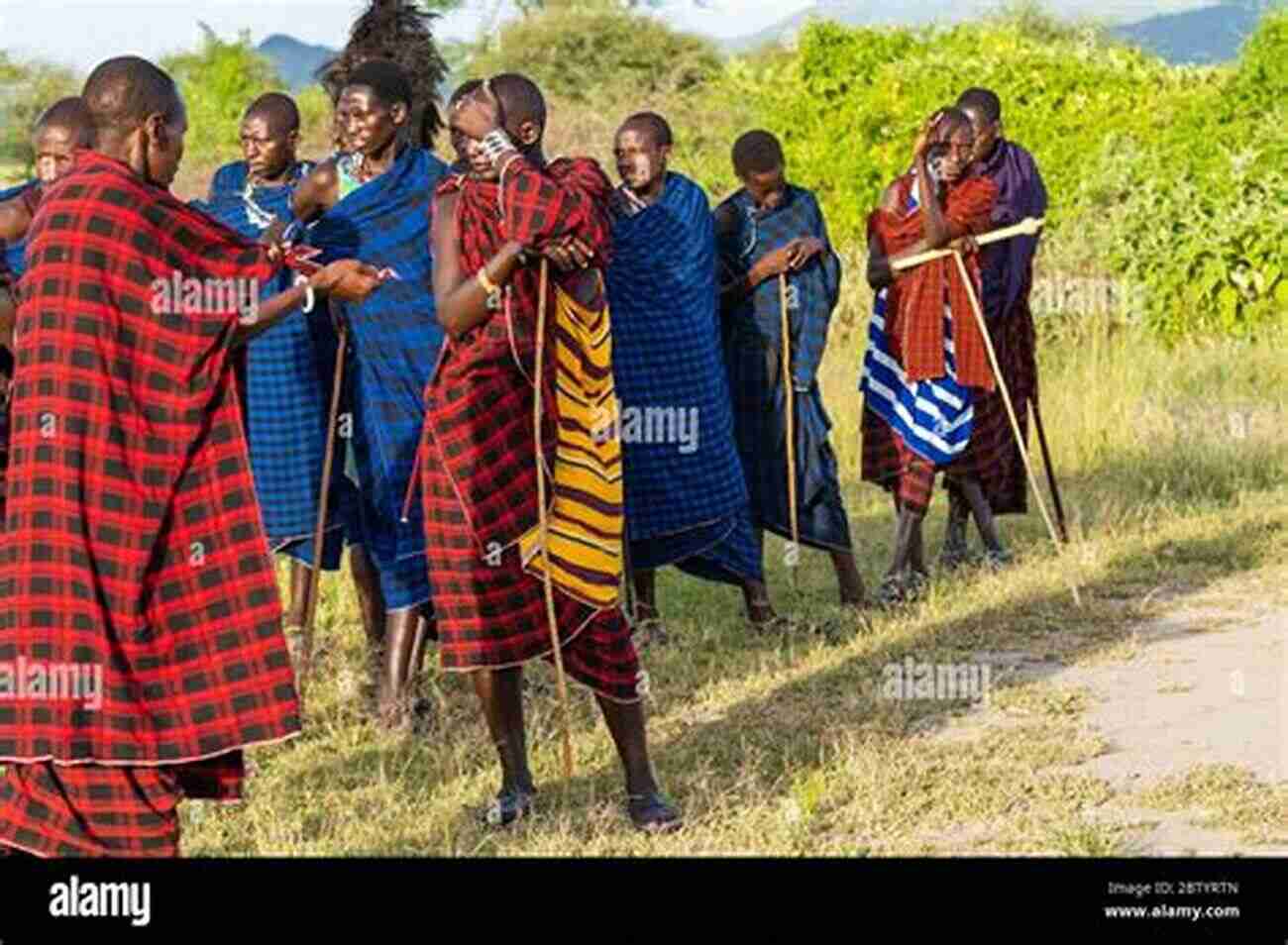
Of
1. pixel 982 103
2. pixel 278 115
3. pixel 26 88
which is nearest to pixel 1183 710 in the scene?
pixel 982 103

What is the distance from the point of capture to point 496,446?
6.42 meters

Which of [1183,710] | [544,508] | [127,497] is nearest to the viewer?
[127,497]

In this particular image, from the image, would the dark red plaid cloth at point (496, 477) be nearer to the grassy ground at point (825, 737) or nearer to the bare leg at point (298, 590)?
the grassy ground at point (825, 737)

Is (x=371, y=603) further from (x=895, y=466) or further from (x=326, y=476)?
(x=895, y=466)

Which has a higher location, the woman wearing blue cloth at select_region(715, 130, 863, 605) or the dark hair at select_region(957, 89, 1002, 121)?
the dark hair at select_region(957, 89, 1002, 121)

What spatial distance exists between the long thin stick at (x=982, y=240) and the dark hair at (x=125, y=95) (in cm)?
433

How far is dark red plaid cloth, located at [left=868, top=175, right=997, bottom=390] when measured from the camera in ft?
31.0

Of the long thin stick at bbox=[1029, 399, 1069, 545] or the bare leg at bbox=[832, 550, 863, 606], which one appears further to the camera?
the long thin stick at bbox=[1029, 399, 1069, 545]

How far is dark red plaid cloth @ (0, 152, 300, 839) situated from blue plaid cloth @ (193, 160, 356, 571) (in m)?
2.69

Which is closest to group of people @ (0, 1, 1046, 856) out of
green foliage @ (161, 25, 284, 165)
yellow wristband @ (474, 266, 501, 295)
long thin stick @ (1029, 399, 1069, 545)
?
yellow wristband @ (474, 266, 501, 295)

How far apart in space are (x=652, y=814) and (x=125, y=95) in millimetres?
2181

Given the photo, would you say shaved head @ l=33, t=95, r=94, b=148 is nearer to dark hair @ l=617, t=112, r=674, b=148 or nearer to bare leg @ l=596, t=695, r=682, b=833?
bare leg @ l=596, t=695, r=682, b=833

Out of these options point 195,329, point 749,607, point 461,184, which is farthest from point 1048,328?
point 195,329
